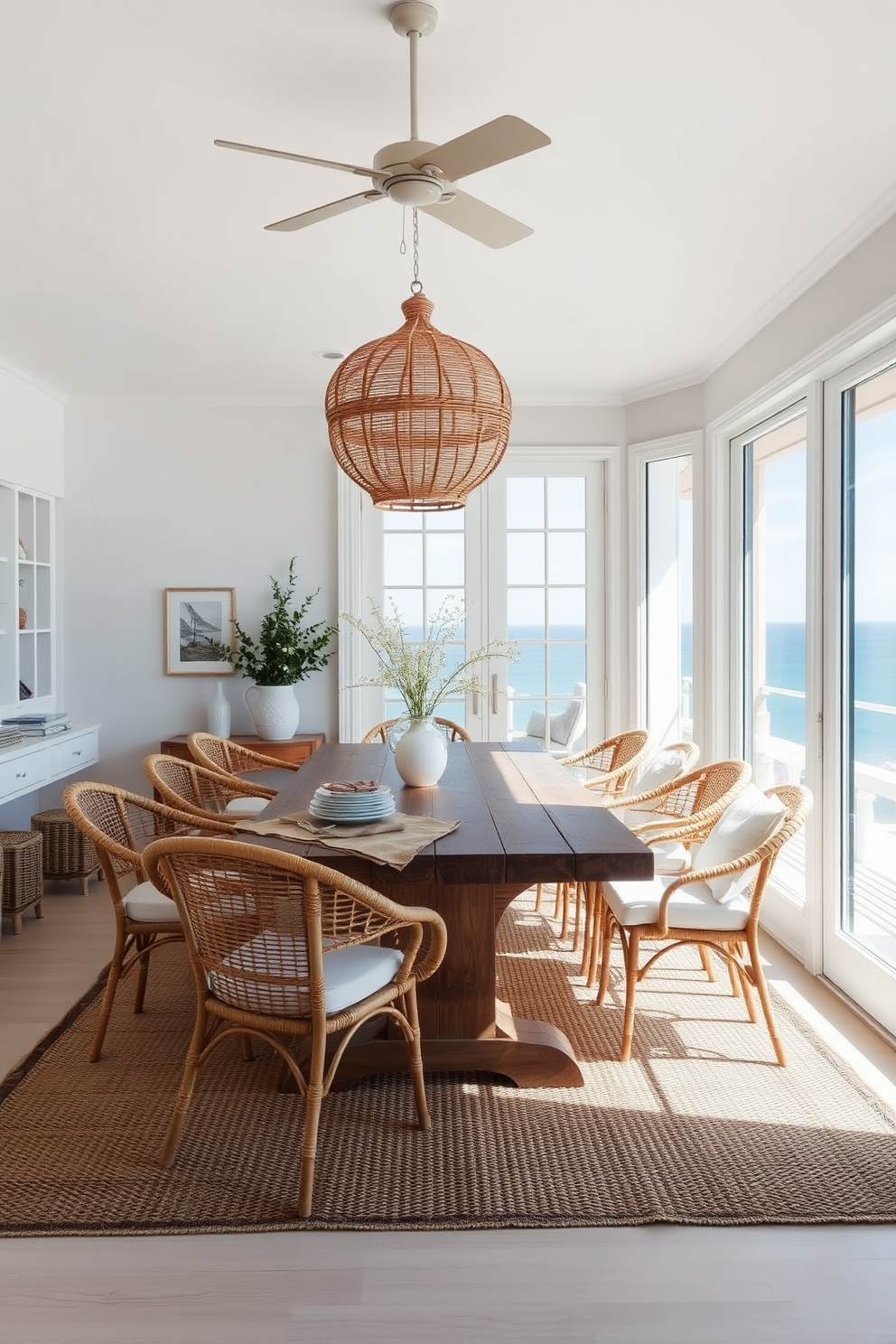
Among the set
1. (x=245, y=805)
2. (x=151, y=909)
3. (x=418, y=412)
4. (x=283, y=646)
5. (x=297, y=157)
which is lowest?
(x=151, y=909)

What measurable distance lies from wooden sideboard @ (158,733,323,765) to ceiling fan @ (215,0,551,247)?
332 centimetres

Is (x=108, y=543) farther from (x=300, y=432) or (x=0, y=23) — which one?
(x=0, y=23)

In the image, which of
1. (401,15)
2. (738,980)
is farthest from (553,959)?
(401,15)

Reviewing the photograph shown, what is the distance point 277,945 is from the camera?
85.5 inches

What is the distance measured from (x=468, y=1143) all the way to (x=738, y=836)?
47.9 inches

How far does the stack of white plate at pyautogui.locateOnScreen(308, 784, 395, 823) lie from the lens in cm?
271

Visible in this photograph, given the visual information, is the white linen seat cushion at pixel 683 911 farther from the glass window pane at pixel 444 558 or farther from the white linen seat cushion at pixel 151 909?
the glass window pane at pixel 444 558

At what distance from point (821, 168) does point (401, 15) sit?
4.69 ft

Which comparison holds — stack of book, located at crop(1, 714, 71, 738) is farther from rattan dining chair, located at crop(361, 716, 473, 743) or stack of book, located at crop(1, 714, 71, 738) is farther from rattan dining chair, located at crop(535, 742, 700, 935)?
rattan dining chair, located at crop(535, 742, 700, 935)

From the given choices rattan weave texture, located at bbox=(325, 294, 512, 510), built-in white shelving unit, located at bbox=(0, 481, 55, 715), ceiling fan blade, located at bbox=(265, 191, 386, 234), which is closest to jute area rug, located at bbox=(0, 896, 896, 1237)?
rattan weave texture, located at bbox=(325, 294, 512, 510)

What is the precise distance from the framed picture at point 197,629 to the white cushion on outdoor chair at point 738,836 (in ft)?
11.2

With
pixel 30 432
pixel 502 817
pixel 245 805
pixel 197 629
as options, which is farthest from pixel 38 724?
pixel 502 817

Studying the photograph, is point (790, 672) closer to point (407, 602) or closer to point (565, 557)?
point (565, 557)

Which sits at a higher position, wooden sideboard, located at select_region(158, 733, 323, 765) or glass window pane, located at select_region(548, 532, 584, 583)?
glass window pane, located at select_region(548, 532, 584, 583)
